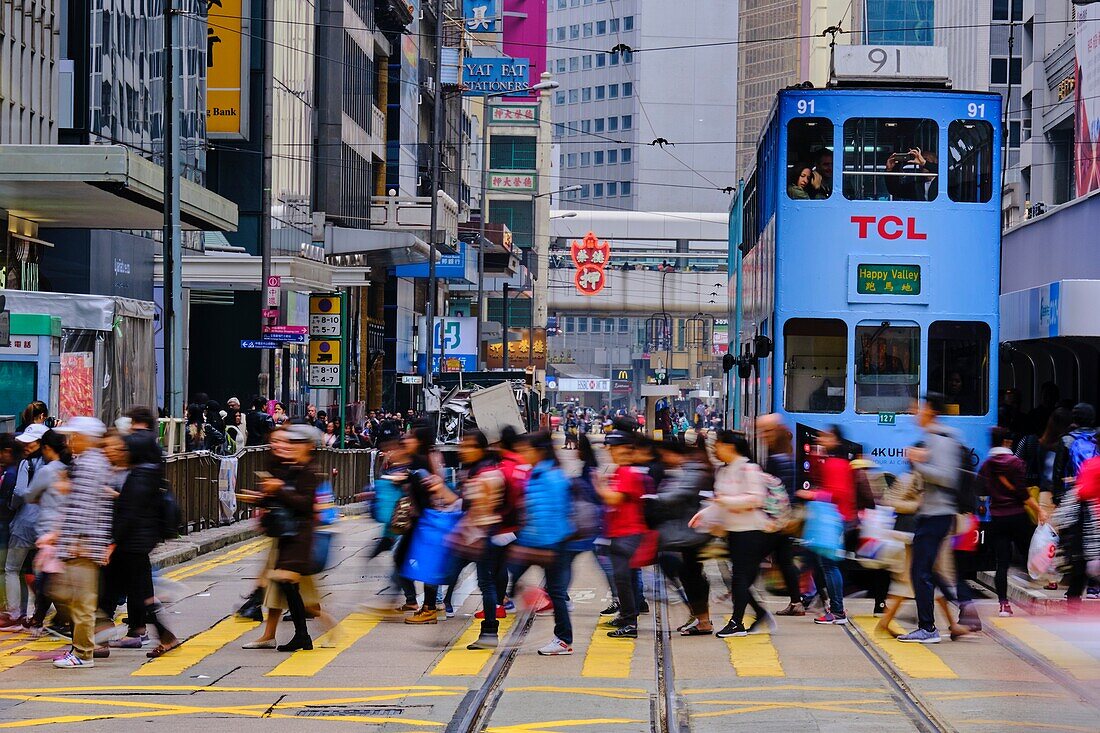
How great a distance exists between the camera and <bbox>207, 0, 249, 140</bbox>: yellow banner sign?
42.4 m

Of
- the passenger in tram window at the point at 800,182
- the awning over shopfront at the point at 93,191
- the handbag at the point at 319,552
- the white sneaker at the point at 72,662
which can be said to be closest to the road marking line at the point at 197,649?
the white sneaker at the point at 72,662

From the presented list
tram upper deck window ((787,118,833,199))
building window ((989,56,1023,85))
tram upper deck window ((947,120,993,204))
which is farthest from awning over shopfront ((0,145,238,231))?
building window ((989,56,1023,85))

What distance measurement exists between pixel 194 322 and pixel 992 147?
31.3 meters

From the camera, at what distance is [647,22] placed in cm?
16188

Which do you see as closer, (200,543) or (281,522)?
(281,522)

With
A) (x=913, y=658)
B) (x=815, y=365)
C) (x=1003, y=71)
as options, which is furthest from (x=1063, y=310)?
(x=1003, y=71)

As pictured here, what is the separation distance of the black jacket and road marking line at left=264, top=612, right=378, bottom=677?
1277 mm

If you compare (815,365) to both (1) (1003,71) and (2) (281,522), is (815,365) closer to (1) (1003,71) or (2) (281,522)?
(2) (281,522)

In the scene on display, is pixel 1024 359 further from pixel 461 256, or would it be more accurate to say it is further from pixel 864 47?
pixel 461 256

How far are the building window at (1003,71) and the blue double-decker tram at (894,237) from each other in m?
57.4

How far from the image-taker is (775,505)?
13.5m

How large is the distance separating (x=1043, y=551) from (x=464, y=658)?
183 inches

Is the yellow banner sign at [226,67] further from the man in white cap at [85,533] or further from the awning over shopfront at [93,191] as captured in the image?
the man in white cap at [85,533]

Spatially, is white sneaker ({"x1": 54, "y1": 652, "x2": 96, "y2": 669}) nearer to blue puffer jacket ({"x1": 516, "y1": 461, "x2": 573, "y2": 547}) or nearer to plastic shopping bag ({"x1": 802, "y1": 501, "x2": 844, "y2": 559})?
blue puffer jacket ({"x1": 516, "y1": 461, "x2": 573, "y2": 547})
